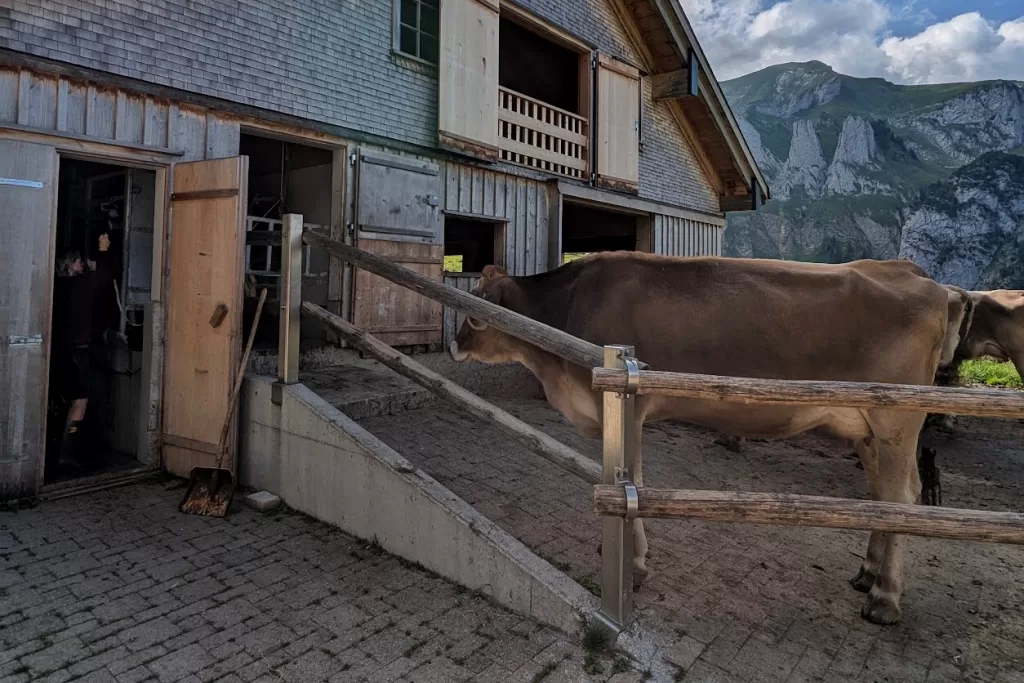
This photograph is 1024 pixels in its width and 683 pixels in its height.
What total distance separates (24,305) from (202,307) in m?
1.29

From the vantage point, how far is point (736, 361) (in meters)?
3.75

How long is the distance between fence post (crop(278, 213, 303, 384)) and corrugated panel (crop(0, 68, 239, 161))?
1.80 meters

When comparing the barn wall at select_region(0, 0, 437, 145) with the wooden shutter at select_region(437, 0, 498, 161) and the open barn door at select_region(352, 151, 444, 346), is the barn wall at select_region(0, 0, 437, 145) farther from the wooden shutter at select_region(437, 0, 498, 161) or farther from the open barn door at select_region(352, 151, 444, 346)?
the open barn door at select_region(352, 151, 444, 346)

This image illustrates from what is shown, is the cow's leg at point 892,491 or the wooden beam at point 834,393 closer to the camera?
the wooden beam at point 834,393

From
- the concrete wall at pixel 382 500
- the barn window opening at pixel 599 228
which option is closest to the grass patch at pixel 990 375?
the barn window opening at pixel 599 228

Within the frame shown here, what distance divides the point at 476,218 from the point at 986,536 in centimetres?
727

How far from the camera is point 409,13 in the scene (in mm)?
7781

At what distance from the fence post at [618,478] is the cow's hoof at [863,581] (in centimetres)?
188

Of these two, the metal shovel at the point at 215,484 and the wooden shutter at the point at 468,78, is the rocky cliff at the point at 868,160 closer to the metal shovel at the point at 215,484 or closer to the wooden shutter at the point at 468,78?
the wooden shutter at the point at 468,78

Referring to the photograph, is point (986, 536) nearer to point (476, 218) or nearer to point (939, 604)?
point (939, 604)

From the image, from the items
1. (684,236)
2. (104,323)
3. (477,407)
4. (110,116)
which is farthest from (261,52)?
(684,236)

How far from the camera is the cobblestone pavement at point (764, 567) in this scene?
9.73 ft

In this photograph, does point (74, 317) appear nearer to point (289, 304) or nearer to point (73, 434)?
point (73, 434)

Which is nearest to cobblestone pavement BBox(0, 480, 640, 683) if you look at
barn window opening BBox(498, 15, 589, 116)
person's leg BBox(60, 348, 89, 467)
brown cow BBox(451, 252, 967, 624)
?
brown cow BBox(451, 252, 967, 624)
